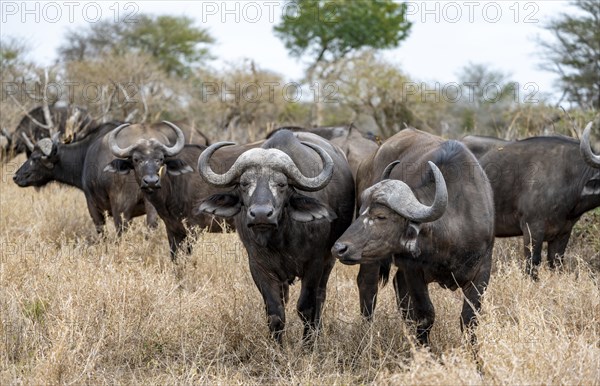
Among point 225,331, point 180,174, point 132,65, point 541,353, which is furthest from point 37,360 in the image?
point 132,65

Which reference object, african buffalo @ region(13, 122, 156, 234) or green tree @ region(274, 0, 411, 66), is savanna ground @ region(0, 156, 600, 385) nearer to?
african buffalo @ region(13, 122, 156, 234)

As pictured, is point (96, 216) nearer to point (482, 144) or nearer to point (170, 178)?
point (170, 178)

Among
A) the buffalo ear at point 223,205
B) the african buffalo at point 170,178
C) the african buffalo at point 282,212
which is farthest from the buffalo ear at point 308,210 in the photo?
the african buffalo at point 170,178

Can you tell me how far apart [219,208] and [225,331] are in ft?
2.72

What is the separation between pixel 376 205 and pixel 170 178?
396cm

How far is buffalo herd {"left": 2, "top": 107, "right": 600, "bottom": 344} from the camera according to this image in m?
5.03

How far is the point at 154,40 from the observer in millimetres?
34938

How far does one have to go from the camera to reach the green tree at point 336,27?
31578mm

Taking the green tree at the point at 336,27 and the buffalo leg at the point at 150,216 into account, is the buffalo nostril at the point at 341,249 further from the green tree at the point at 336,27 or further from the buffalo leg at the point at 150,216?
the green tree at the point at 336,27

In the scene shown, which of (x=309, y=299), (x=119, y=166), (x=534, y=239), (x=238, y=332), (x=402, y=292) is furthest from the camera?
(x=119, y=166)

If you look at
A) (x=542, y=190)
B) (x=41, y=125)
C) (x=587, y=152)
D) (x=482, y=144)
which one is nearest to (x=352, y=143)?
(x=482, y=144)

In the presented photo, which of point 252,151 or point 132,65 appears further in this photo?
point 132,65

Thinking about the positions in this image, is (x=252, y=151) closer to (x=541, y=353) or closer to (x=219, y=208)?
(x=219, y=208)

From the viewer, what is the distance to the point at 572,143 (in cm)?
802
